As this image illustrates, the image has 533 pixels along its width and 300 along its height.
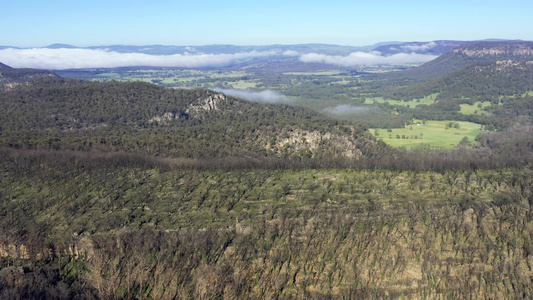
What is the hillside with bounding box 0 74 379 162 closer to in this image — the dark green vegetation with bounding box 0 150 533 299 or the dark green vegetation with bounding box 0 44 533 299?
the dark green vegetation with bounding box 0 44 533 299

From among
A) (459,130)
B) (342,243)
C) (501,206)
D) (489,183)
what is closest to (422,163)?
(489,183)

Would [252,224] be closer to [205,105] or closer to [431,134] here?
[205,105]

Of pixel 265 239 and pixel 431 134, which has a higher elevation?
pixel 265 239

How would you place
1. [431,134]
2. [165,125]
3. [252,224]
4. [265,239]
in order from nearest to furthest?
1. [265,239]
2. [252,224]
3. [165,125]
4. [431,134]

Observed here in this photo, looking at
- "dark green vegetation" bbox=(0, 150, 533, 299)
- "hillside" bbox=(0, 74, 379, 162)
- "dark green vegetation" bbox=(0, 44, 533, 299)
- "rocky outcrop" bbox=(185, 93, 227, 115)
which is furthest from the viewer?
"rocky outcrop" bbox=(185, 93, 227, 115)

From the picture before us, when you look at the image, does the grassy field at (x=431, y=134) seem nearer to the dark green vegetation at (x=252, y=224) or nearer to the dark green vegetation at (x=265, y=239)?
the dark green vegetation at (x=252, y=224)

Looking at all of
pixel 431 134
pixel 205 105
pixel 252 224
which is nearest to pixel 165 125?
pixel 205 105


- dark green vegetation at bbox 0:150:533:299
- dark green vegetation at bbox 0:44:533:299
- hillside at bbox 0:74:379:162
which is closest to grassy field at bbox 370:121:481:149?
hillside at bbox 0:74:379:162

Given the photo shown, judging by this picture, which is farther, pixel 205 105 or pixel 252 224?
pixel 205 105

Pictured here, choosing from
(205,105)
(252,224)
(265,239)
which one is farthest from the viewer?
(205,105)

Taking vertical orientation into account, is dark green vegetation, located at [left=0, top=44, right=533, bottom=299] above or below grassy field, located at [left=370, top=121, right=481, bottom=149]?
above
